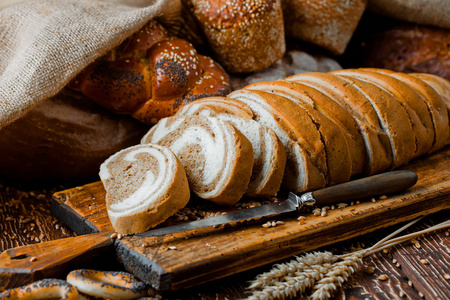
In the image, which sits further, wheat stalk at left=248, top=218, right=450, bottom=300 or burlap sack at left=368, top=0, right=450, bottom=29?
burlap sack at left=368, top=0, right=450, bottom=29

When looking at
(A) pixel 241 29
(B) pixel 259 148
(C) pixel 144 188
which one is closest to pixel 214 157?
(B) pixel 259 148

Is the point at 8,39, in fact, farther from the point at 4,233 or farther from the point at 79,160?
the point at 4,233

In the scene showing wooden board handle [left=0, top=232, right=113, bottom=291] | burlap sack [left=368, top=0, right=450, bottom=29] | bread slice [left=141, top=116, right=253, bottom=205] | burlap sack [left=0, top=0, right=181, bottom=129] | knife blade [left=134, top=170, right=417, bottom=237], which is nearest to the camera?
wooden board handle [left=0, top=232, right=113, bottom=291]

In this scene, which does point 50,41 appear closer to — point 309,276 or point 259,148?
point 259,148

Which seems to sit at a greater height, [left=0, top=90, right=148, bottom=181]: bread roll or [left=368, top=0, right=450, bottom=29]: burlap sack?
[left=368, top=0, right=450, bottom=29]: burlap sack

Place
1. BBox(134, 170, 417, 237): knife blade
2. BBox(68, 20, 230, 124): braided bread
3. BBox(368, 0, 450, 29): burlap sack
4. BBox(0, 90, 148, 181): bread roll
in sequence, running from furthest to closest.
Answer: BBox(368, 0, 450, 29): burlap sack < BBox(68, 20, 230, 124): braided bread < BBox(0, 90, 148, 181): bread roll < BBox(134, 170, 417, 237): knife blade

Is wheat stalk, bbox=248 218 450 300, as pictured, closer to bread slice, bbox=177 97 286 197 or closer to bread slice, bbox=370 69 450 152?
bread slice, bbox=177 97 286 197

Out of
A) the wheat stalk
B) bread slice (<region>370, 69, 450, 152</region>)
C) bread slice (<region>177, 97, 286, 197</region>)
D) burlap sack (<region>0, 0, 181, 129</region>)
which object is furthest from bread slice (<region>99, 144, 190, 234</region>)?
bread slice (<region>370, 69, 450, 152</region>)
